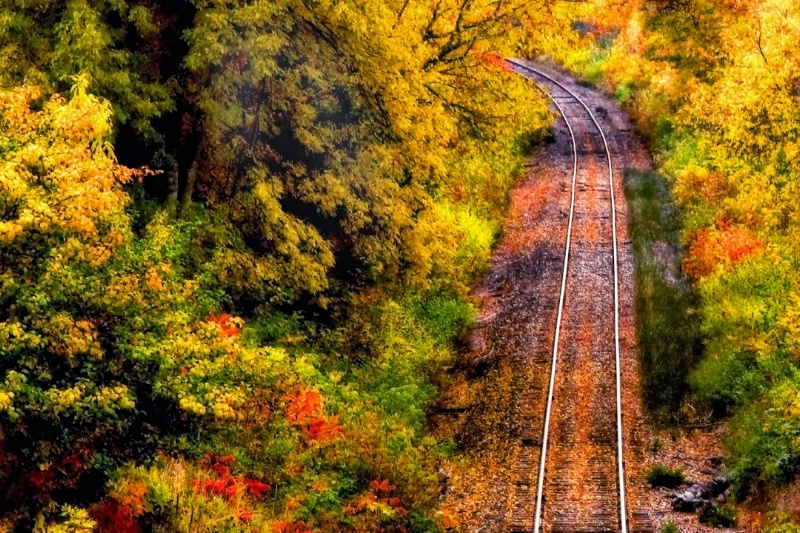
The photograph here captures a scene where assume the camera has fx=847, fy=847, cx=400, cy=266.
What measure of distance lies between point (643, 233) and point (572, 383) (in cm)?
1064

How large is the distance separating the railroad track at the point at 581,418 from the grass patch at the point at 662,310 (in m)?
0.66

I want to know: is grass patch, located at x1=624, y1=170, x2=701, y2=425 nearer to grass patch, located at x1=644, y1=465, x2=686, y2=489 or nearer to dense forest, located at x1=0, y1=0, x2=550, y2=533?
grass patch, located at x1=644, y1=465, x2=686, y2=489

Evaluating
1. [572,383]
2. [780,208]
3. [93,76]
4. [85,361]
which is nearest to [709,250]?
[780,208]

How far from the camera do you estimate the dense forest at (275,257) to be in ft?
29.1

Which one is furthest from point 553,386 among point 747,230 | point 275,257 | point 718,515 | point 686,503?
point 747,230

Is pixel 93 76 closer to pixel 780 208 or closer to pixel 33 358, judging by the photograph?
pixel 33 358

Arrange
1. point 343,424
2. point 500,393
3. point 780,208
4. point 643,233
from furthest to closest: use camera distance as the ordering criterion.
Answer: point 643,233 < point 780,208 < point 500,393 < point 343,424

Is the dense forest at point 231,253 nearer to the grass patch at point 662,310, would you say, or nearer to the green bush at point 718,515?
the green bush at point 718,515

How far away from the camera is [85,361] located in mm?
9391

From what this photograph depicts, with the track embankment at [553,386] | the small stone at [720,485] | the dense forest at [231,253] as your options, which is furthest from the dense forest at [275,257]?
the track embankment at [553,386]

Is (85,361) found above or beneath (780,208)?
beneath

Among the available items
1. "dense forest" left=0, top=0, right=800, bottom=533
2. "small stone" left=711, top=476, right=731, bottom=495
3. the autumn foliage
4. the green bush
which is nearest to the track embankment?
"dense forest" left=0, top=0, right=800, bottom=533

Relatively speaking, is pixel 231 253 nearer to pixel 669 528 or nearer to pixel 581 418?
pixel 581 418

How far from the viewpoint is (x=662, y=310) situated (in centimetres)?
2097
